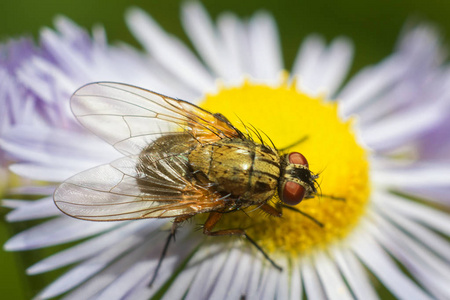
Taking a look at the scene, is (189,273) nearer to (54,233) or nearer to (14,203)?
(54,233)

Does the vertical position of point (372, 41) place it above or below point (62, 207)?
above

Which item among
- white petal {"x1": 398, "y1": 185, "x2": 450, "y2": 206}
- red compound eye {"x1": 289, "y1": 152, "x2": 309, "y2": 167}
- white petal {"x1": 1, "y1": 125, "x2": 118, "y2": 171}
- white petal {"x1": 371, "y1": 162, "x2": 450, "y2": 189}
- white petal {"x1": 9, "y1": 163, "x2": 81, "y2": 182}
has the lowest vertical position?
white petal {"x1": 9, "y1": 163, "x2": 81, "y2": 182}

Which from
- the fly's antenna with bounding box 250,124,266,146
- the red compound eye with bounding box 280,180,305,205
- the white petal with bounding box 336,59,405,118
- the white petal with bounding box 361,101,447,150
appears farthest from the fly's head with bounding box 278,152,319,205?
the white petal with bounding box 336,59,405,118

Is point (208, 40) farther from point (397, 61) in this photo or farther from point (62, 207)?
point (62, 207)

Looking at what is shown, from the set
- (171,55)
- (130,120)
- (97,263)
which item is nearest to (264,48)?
(171,55)

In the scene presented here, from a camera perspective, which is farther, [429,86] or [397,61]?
[397,61]

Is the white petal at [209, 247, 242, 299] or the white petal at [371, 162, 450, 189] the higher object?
the white petal at [371, 162, 450, 189]

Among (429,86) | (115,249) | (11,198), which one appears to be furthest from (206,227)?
(429,86)

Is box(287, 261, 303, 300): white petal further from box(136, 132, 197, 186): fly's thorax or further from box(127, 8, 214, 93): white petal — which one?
box(127, 8, 214, 93): white petal
